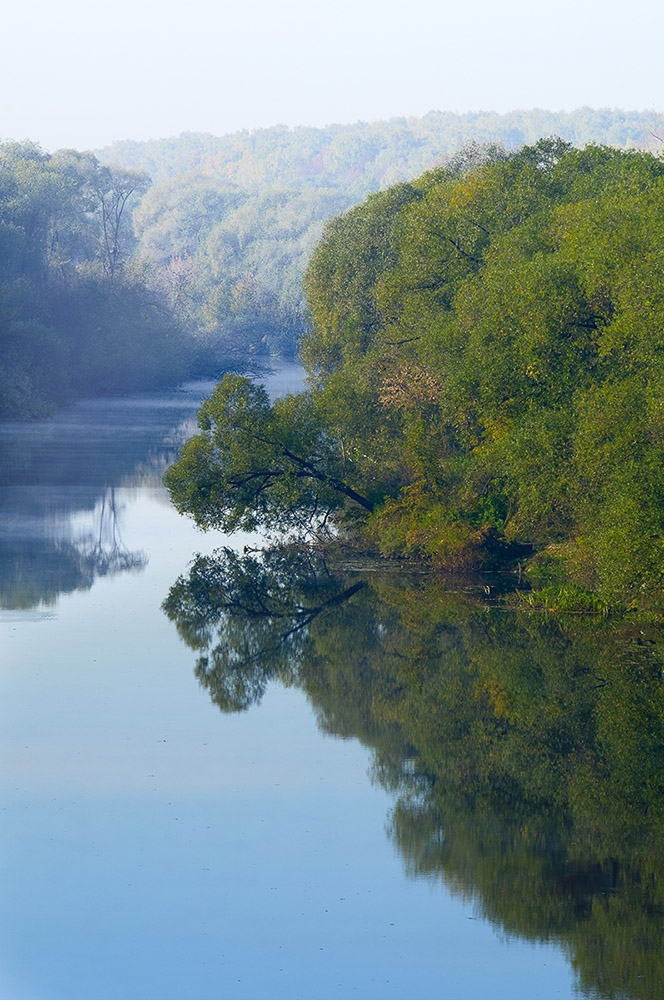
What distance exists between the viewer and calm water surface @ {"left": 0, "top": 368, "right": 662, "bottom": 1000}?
8531 mm

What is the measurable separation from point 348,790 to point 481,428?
500 inches

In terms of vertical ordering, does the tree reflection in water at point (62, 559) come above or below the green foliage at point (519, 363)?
below

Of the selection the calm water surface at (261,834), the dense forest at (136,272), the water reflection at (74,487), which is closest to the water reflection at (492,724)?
the calm water surface at (261,834)

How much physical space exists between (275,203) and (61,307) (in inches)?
2405

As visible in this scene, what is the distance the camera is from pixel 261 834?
1076 cm

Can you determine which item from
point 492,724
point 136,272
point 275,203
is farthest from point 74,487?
point 275,203

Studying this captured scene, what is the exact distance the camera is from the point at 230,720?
14102 millimetres

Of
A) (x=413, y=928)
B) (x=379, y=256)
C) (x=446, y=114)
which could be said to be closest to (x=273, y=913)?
(x=413, y=928)

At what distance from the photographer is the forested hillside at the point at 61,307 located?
54781mm

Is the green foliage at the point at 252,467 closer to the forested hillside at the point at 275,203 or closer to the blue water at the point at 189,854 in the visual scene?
the blue water at the point at 189,854

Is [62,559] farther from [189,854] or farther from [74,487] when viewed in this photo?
[189,854]

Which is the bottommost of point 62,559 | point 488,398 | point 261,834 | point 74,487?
point 74,487

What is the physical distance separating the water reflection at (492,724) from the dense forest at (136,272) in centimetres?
1434

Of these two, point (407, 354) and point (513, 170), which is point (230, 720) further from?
point (513, 170)
